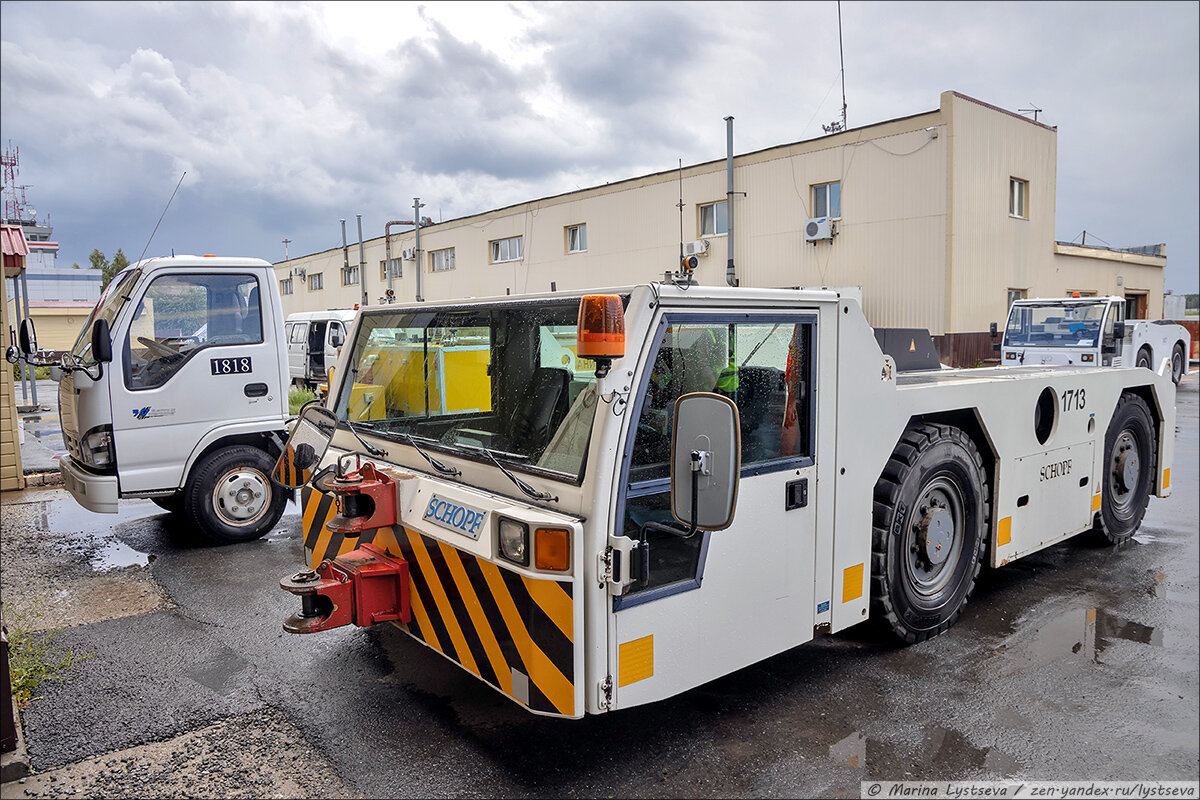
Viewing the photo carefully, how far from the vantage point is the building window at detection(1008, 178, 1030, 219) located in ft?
66.4

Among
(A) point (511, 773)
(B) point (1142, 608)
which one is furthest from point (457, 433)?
(B) point (1142, 608)

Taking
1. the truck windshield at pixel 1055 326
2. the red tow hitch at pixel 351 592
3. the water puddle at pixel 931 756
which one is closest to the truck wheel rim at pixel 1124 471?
the water puddle at pixel 931 756

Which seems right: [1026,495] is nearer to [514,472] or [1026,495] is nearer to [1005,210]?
[514,472]

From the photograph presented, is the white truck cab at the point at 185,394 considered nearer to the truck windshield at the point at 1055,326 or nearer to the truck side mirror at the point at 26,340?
the truck side mirror at the point at 26,340

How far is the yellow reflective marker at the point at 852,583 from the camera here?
3881 mm

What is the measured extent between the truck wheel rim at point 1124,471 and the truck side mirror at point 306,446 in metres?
5.65

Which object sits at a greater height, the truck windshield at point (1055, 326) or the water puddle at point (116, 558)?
the truck windshield at point (1055, 326)

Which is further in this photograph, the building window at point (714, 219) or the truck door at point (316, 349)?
the building window at point (714, 219)

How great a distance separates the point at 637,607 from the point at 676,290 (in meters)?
1.18

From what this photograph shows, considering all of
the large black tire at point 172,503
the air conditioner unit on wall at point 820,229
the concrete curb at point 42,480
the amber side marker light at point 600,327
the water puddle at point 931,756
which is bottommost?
the water puddle at point 931,756

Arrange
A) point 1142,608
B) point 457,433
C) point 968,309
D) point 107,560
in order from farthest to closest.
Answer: point 968,309 → point 107,560 → point 1142,608 → point 457,433

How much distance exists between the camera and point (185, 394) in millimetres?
6539

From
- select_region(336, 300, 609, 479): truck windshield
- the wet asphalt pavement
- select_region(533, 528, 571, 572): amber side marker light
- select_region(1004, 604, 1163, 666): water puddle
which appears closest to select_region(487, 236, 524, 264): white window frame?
the wet asphalt pavement

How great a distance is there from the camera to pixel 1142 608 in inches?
199
